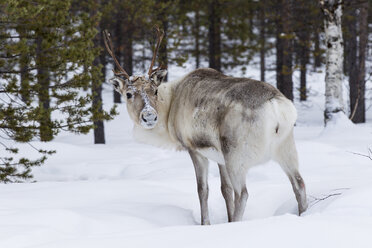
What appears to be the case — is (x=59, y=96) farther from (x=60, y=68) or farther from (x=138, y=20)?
(x=138, y=20)

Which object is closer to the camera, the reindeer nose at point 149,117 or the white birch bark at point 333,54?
the reindeer nose at point 149,117

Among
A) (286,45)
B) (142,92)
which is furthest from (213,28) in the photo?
(142,92)

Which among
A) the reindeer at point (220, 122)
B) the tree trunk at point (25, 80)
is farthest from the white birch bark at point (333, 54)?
the tree trunk at point (25, 80)

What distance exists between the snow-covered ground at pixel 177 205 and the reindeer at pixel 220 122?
529 millimetres

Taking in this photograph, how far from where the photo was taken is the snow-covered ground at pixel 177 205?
2707 millimetres

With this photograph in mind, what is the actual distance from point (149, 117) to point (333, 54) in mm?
6014

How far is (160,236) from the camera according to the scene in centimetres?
285

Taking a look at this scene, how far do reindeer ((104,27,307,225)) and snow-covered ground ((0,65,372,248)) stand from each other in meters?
0.53

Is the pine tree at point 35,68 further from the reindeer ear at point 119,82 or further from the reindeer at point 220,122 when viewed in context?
the reindeer at point 220,122

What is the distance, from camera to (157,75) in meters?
5.18

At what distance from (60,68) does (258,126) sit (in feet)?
A: 17.1

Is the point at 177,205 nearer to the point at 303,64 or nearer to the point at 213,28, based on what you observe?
the point at 213,28

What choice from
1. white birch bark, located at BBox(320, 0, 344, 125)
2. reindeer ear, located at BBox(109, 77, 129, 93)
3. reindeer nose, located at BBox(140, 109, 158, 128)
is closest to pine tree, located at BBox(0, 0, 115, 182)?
reindeer ear, located at BBox(109, 77, 129, 93)

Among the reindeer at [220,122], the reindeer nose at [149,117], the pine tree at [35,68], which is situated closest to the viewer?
the reindeer at [220,122]
